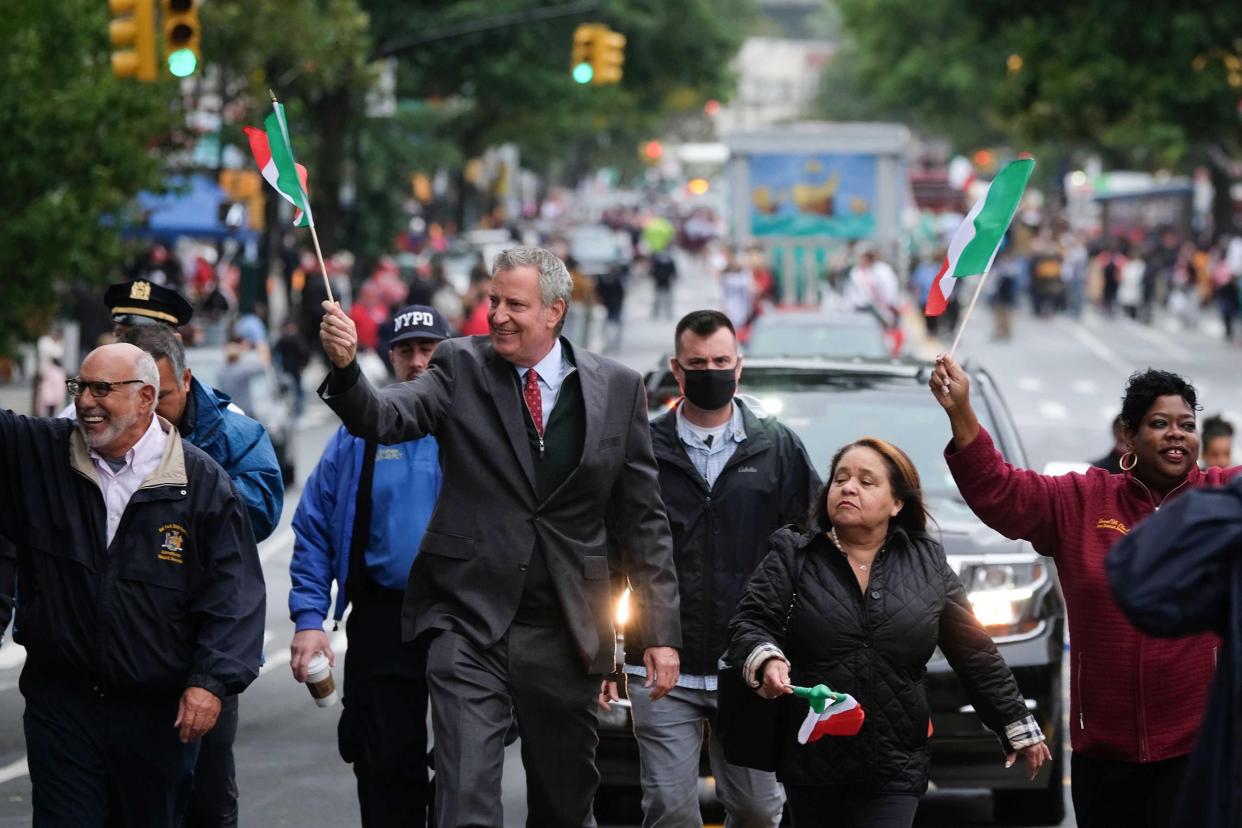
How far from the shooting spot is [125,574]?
5906 mm

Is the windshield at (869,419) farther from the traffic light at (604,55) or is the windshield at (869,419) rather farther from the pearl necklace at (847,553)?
the traffic light at (604,55)

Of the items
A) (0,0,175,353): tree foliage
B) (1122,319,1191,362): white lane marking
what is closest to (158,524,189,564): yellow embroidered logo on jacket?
(0,0,175,353): tree foliage

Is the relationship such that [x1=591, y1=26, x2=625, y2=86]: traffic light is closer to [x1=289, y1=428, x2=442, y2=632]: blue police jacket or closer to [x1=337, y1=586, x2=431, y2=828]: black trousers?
[x1=289, y1=428, x2=442, y2=632]: blue police jacket

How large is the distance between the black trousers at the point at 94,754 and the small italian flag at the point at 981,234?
2.38 m

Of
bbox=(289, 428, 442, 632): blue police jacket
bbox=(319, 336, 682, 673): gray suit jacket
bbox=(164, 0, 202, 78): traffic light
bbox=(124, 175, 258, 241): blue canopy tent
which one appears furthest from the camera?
bbox=(124, 175, 258, 241): blue canopy tent

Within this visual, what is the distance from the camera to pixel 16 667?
12.1m

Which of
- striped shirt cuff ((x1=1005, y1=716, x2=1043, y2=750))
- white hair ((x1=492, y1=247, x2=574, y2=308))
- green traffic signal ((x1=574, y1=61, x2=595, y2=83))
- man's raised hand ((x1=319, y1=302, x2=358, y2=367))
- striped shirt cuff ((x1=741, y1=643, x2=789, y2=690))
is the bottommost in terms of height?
striped shirt cuff ((x1=1005, y1=716, x2=1043, y2=750))

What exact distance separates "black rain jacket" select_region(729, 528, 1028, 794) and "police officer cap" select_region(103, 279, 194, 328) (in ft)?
8.29

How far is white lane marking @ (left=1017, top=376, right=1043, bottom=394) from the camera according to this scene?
107 feet

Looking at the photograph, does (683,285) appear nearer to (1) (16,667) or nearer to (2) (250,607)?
(1) (16,667)

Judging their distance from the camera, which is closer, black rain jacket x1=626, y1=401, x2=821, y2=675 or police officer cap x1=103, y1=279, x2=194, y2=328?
black rain jacket x1=626, y1=401, x2=821, y2=675

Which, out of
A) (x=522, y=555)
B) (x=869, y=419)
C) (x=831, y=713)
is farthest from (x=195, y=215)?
Result: (x=831, y=713)

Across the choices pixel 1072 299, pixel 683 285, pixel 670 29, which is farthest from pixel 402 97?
pixel 683 285

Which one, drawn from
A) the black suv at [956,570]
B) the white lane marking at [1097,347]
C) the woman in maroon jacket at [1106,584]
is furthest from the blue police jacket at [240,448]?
the white lane marking at [1097,347]
